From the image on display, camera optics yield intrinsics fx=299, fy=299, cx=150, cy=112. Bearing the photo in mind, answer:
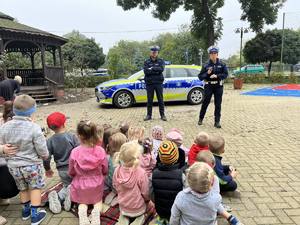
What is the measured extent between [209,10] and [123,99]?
51.7ft

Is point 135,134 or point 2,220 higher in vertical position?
point 135,134

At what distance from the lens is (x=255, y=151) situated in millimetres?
5613

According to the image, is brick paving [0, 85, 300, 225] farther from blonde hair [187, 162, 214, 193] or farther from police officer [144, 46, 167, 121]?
blonde hair [187, 162, 214, 193]

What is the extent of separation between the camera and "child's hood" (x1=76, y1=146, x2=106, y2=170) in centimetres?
327

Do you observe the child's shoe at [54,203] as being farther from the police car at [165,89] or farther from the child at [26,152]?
the police car at [165,89]

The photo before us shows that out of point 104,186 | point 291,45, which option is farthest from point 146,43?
point 104,186

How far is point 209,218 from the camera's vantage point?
2582 millimetres

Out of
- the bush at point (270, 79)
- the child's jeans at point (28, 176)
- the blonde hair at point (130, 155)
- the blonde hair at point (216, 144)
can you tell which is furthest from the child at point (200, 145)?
the bush at point (270, 79)

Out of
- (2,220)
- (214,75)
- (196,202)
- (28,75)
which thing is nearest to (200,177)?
(196,202)

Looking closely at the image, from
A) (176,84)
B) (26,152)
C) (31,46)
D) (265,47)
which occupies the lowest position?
(26,152)

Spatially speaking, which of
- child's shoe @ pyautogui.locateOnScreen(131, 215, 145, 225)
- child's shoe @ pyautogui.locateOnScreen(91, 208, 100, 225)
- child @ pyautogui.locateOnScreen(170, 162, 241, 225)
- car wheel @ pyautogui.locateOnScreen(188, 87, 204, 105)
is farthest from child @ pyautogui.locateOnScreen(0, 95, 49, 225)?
car wheel @ pyautogui.locateOnScreen(188, 87, 204, 105)

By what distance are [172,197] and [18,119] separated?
1.78 meters

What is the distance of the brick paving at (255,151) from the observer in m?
3.38

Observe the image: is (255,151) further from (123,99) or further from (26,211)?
(123,99)
